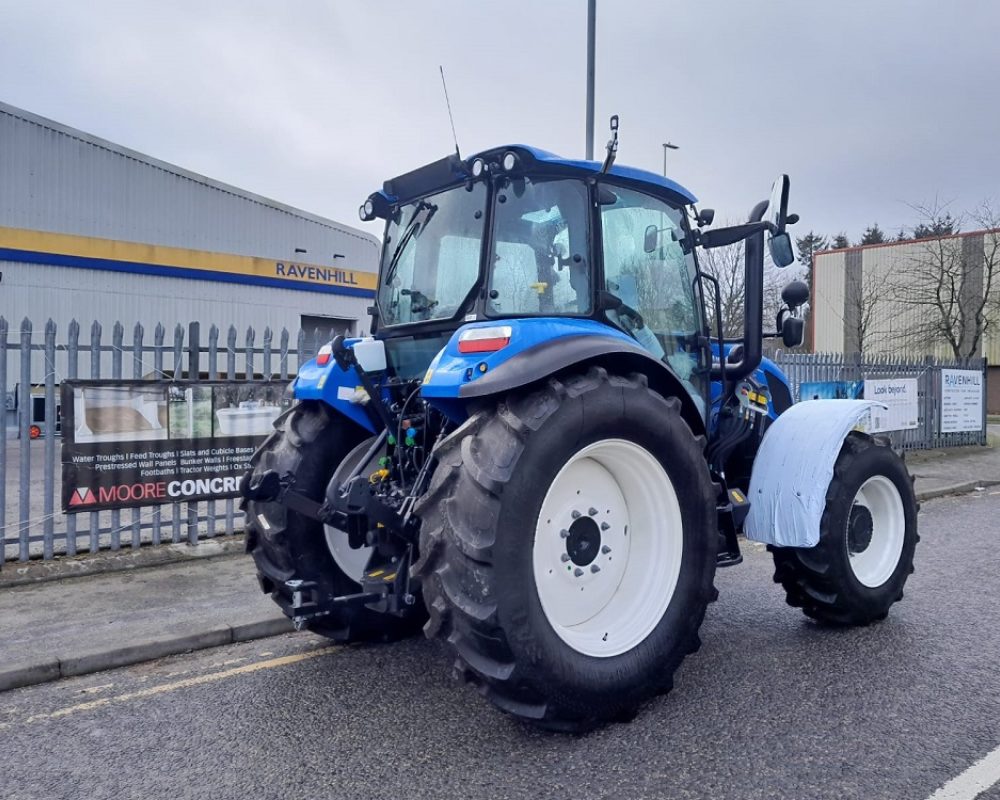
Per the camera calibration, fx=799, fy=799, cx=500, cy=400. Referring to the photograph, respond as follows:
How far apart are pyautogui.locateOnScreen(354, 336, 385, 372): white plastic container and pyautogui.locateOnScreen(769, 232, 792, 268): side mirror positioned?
2.17 metres

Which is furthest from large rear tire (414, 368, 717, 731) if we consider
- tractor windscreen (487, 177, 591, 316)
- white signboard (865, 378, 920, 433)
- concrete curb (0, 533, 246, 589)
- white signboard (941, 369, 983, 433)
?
white signboard (941, 369, 983, 433)

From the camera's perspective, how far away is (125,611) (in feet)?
17.9

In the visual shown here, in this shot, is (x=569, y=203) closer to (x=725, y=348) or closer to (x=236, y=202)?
(x=725, y=348)

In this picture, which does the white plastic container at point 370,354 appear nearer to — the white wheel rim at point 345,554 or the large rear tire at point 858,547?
the white wheel rim at point 345,554

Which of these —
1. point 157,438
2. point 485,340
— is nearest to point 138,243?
point 157,438

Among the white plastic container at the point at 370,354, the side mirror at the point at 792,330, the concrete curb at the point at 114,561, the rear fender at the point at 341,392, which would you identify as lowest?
the concrete curb at the point at 114,561

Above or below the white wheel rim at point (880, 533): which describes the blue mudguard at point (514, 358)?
above

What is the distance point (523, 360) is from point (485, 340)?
0.67 ft

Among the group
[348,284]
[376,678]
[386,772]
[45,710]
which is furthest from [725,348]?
[348,284]

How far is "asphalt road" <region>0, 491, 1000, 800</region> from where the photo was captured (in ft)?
9.87

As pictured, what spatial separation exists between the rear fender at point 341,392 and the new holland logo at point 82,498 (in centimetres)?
321

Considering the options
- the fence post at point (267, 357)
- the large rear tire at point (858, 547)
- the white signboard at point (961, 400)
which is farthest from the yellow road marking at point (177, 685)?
the white signboard at point (961, 400)

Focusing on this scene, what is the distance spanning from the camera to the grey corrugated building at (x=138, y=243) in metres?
21.8

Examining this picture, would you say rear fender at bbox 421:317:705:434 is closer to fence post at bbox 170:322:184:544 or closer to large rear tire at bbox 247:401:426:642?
large rear tire at bbox 247:401:426:642
